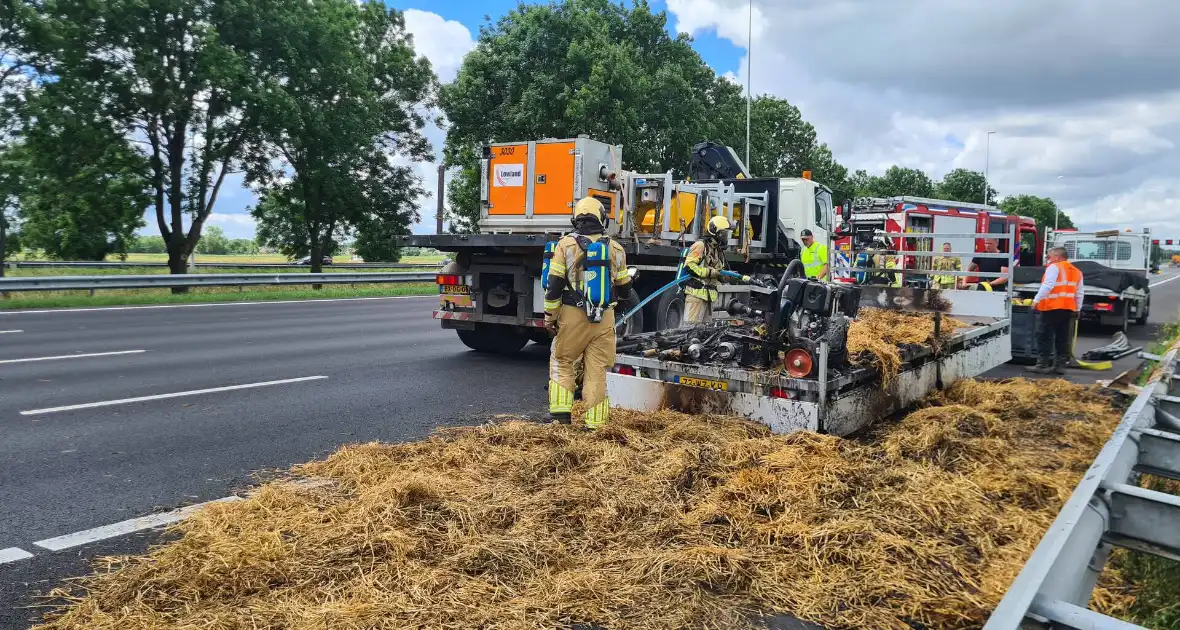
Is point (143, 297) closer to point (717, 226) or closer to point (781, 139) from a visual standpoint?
point (717, 226)

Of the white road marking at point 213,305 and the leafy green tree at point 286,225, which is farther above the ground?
the leafy green tree at point 286,225

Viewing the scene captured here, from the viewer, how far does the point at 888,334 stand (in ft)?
23.0

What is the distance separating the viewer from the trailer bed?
541 centimetres

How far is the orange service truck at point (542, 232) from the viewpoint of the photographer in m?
10.2

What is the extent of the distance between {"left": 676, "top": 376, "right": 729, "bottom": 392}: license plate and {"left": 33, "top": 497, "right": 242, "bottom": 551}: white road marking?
10.1 ft

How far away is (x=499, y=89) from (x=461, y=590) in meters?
27.3

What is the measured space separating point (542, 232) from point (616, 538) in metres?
7.62

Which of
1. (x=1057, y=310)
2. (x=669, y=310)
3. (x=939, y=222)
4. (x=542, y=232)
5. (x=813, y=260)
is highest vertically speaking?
(x=939, y=222)

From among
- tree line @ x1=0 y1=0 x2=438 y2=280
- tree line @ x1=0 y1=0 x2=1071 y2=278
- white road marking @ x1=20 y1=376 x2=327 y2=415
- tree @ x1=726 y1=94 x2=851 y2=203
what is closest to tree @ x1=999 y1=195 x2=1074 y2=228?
tree @ x1=726 y1=94 x2=851 y2=203

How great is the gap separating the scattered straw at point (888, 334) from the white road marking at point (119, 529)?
14.7ft

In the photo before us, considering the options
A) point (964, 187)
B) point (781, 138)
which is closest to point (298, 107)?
point (781, 138)

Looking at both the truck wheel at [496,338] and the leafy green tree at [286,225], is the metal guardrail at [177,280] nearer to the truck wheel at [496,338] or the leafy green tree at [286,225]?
the leafy green tree at [286,225]

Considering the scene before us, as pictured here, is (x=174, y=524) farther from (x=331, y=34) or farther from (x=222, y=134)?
(x=331, y=34)

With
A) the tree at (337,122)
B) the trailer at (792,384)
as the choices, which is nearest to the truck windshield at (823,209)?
the trailer at (792,384)
